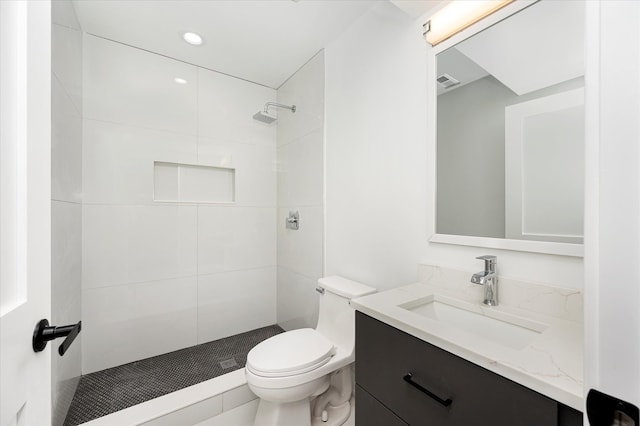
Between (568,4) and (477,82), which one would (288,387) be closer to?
(477,82)

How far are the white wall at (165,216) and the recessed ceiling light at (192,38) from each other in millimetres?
300

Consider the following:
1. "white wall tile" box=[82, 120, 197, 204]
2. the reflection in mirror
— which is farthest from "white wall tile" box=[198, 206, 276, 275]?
the reflection in mirror

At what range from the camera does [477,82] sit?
1.11 meters

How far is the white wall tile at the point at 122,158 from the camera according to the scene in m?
1.76

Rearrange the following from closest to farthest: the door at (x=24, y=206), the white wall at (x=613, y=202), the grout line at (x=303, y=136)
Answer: the white wall at (x=613, y=202), the door at (x=24, y=206), the grout line at (x=303, y=136)

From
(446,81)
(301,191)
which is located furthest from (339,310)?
(446,81)

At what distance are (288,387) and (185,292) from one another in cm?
130

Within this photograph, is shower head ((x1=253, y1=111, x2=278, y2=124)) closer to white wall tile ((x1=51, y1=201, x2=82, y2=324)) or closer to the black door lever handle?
white wall tile ((x1=51, y1=201, x2=82, y2=324))

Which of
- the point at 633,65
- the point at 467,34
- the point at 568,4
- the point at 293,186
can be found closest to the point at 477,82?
the point at 467,34

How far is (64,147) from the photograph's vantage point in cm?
139

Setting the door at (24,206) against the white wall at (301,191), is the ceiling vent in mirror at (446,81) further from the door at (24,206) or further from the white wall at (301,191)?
the door at (24,206)

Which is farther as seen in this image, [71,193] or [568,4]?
[71,193]

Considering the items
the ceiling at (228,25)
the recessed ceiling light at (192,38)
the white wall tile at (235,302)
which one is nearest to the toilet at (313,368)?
the white wall tile at (235,302)

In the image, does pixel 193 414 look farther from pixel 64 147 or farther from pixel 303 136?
pixel 303 136
